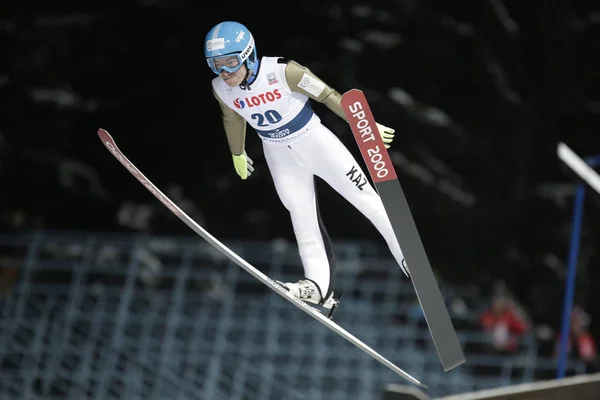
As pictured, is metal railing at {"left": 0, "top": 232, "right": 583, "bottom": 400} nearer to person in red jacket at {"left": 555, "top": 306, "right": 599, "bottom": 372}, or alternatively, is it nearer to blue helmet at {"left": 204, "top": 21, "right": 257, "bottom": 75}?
person in red jacket at {"left": 555, "top": 306, "right": 599, "bottom": 372}

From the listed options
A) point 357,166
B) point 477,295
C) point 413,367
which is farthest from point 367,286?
point 357,166

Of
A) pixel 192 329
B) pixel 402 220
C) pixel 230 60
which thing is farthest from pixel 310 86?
pixel 192 329

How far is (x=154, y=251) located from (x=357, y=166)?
479cm

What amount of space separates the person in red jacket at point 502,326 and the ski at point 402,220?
505 cm

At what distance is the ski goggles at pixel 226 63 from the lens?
10.4ft

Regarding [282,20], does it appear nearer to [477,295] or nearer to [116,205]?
[116,205]

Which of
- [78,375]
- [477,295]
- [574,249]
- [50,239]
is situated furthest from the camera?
[477,295]

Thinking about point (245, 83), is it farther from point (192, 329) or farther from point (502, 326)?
point (502, 326)

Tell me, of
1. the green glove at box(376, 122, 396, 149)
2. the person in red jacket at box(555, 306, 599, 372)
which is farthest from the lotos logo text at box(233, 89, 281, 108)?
the person in red jacket at box(555, 306, 599, 372)

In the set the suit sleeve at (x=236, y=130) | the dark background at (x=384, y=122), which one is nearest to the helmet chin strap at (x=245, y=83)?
the suit sleeve at (x=236, y=130)

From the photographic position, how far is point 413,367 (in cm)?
789

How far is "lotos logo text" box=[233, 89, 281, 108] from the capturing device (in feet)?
10.8

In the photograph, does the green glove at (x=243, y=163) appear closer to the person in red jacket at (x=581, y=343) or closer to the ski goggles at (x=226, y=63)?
the ski goggles at (x=226, y=63)

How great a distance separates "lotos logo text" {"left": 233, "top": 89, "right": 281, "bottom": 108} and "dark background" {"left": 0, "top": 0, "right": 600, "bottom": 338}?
2.42m
